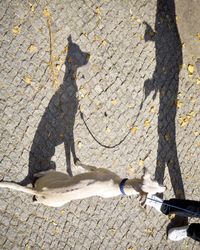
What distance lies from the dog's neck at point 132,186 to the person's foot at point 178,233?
131 inches

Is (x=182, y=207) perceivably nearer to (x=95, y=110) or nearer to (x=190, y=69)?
(x=95, y=110)

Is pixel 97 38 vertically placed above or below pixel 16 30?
above

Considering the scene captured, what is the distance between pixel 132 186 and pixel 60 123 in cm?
230

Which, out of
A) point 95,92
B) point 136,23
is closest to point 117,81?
point 95,92

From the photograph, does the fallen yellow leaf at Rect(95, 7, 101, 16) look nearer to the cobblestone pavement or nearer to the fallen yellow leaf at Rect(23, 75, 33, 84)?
the cobblestone pavement

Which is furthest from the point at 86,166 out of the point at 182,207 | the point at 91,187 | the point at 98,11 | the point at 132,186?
the point at 98,11

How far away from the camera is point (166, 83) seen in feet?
32.6

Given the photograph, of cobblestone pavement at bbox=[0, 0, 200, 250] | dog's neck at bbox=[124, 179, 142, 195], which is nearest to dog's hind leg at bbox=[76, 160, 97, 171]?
cobblestone pavement at bbox=[0, 0, 200, 250]

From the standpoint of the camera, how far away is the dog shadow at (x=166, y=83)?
9617 mm

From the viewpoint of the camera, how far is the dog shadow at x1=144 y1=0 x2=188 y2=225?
9.62 m

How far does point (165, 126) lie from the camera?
972 centimetres

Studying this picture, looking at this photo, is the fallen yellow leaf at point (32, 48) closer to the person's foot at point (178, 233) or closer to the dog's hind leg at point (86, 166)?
the dog's hind leg at point (86, 166)

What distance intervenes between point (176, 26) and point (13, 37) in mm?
4098

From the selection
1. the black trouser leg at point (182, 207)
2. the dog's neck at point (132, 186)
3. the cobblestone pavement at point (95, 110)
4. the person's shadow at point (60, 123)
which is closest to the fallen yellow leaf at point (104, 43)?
the cobblestone pavement at point (95, 110)
